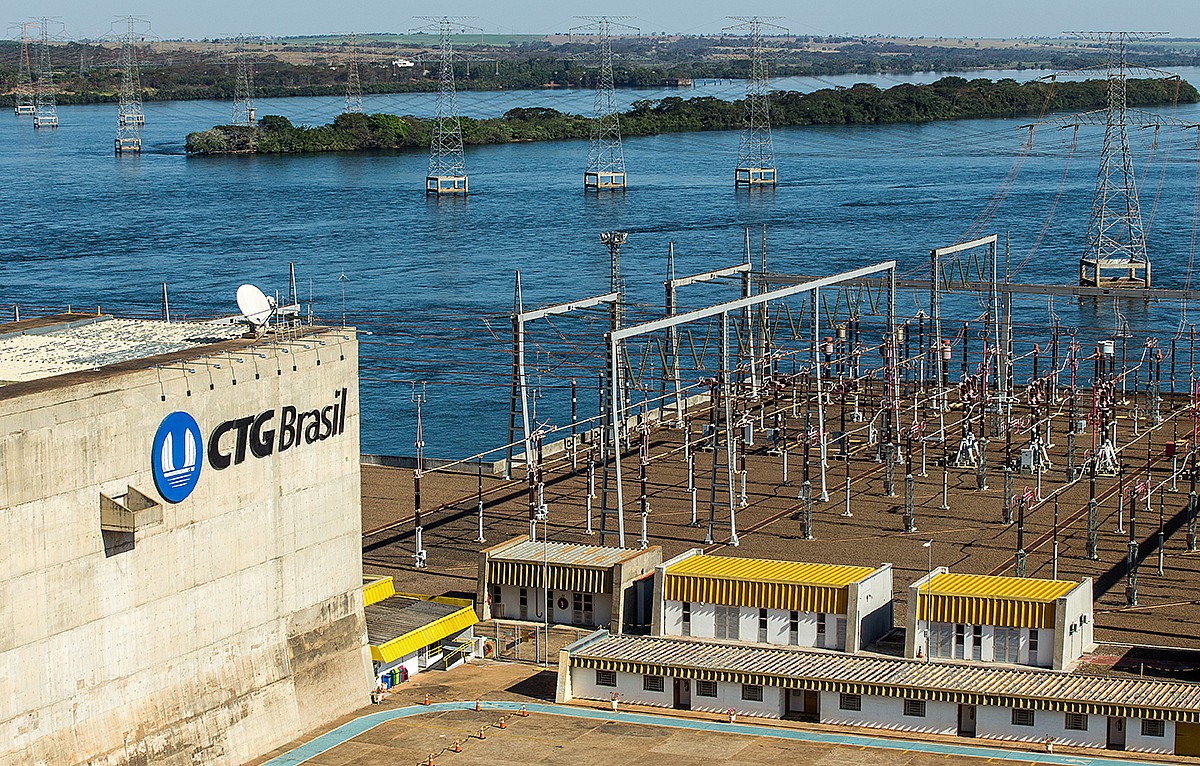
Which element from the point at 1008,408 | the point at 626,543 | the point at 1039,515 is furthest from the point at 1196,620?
the point at 1008,408

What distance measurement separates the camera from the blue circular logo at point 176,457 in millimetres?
23250

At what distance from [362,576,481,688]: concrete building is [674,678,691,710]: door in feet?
12.4

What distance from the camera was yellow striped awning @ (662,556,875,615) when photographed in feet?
89.9

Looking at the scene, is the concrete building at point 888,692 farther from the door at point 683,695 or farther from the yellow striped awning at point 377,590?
the yellow striped awning at point 377,590

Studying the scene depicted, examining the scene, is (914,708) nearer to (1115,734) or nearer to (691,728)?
(1115,734)

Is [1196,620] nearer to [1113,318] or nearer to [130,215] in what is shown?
[1113,318]

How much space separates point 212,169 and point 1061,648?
103 m

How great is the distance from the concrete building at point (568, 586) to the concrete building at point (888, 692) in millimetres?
1880

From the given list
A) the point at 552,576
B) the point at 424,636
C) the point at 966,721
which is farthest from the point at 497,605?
the point at 966,721

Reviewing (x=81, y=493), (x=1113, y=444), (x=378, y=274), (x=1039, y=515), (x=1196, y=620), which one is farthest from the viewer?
(x=378, y=274)

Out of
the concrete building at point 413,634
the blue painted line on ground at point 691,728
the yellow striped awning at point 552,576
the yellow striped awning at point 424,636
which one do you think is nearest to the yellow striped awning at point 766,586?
the yellow striped awning at point 552,576

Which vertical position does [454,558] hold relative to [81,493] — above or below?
below

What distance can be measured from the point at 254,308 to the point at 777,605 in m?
9.01

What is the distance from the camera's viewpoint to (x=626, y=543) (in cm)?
3397
